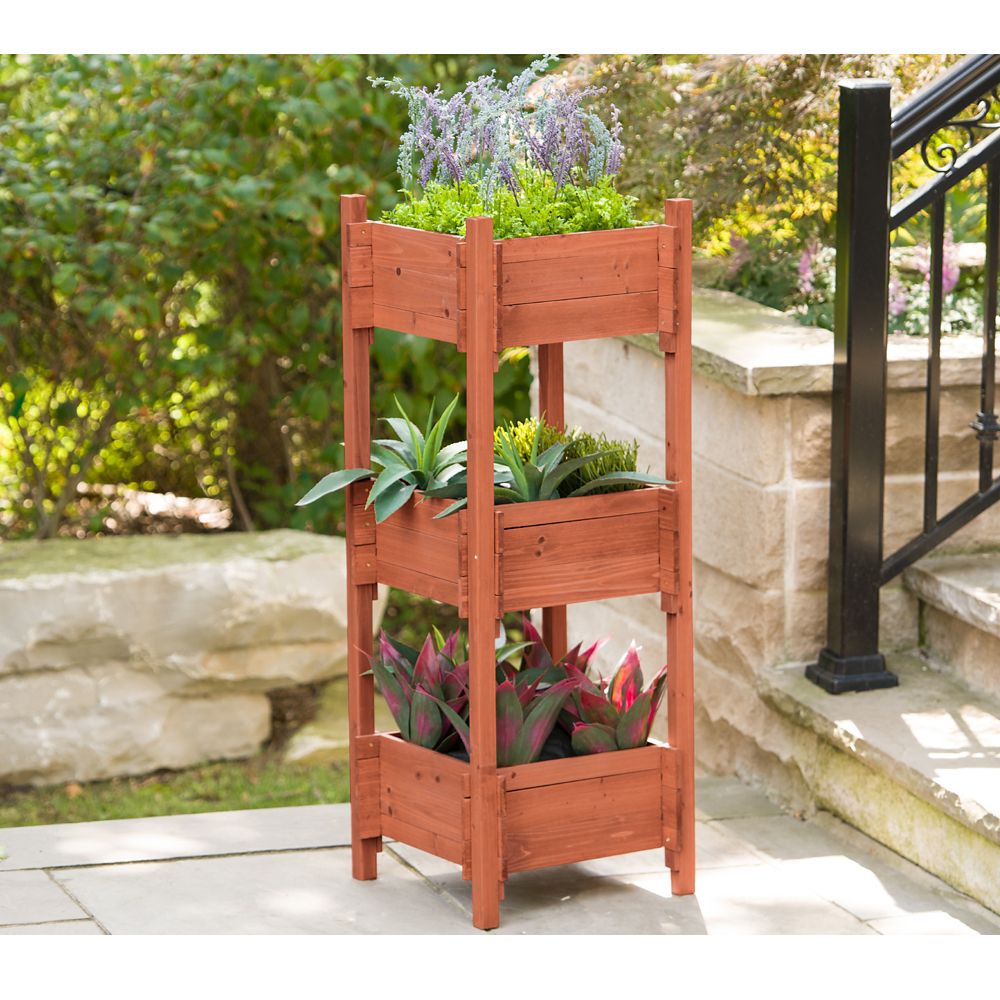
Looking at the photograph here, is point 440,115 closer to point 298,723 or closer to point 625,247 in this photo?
point 625,247

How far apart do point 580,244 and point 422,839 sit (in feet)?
3.83

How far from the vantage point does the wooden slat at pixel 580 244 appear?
2773 mm

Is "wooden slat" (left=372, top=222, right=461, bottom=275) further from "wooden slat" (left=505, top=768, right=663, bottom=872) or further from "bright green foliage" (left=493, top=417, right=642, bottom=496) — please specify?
"wooden slat" (left=505, top=768, right=663, bottom=872)

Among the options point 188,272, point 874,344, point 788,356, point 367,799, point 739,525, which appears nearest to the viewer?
point 367,799

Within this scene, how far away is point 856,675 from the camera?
367cm

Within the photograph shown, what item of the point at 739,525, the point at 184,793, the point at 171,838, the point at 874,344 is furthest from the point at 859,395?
the point at 184,793

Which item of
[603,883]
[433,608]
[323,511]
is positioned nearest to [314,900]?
[603,883]

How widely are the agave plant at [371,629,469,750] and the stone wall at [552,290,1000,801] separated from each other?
0.98 m

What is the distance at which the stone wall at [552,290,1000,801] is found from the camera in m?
3.72

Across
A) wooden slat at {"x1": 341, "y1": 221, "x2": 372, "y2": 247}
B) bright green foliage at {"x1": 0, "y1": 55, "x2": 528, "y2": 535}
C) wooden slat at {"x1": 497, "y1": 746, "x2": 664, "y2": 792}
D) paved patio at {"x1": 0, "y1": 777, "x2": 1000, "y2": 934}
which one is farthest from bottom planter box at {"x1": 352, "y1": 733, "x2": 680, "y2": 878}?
bright green foliage at {"x1": 0, "y1": 55, "x2": 528, "y2": 535}

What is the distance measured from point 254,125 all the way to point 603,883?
342cm

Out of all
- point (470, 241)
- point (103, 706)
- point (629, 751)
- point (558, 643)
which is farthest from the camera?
point (103, 706)

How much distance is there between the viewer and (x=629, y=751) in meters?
3.05

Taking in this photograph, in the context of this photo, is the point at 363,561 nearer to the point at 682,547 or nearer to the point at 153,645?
the point at 682,547
